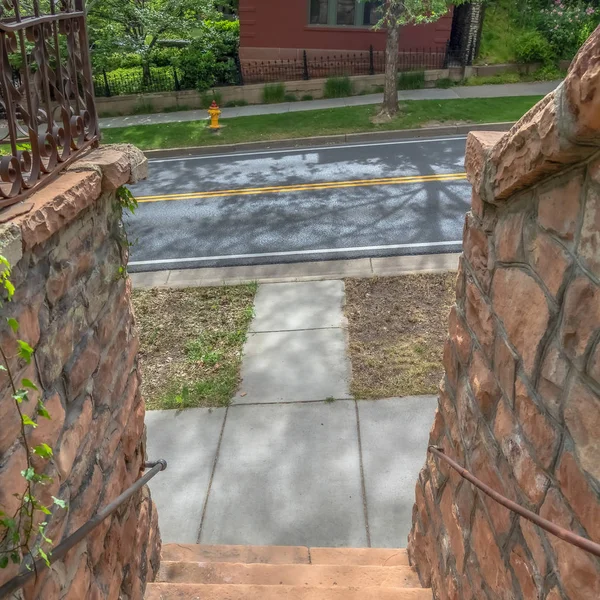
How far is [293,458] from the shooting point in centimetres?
528

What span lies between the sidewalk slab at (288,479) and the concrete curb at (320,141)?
31.5 feet

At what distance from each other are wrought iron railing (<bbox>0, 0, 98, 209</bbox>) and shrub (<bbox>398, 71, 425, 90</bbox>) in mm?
15996

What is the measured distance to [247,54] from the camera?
19.2m

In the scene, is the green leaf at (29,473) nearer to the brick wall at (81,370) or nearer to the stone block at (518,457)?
the brick wall at (81,370)

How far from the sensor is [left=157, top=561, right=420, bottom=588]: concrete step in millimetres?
3670

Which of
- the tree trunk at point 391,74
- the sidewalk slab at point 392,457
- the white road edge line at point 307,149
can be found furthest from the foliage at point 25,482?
the tree trunk at point 391,74

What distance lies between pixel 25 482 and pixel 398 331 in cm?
542

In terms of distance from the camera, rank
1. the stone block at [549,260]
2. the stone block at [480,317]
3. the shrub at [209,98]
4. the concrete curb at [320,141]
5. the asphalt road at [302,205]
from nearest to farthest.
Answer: the stone block at [549,260] → the stone block at [480,317] → the asphalt road at [302,205] → the concrete curb at [320,141] → the shrub at [209,98]

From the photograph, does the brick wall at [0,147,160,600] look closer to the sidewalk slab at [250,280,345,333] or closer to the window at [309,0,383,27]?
the sidewalk slab at [250,280,345,333]

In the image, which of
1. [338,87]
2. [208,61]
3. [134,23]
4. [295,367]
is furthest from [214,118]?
[295,367]

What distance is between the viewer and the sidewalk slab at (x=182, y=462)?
15.6ft

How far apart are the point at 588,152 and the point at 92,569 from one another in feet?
8.49

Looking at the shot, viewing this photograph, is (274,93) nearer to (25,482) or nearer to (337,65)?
(337,65)

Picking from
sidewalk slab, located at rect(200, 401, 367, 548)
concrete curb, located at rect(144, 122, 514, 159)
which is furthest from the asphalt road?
sidewalk slab, located at rect(200, 401, 367, 548)
